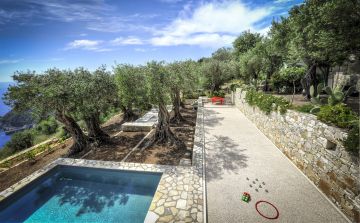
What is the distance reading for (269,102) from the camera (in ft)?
34.8

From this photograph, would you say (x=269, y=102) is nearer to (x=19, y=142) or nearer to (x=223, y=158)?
(x=223, y=158)

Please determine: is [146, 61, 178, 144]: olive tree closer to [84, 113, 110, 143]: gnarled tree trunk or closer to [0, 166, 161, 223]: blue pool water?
[0, 166, 161, 223]: blue pool water

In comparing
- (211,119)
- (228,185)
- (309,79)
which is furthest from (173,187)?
(309,79)

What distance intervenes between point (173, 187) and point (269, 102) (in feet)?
26.4

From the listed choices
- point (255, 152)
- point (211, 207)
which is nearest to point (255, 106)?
point (255, 152)

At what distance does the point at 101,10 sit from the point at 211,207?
11.3 meters

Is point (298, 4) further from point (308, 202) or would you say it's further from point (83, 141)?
point (83, 141)

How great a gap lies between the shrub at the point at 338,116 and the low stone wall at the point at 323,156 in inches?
8.4

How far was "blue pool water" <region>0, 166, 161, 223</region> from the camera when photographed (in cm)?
602

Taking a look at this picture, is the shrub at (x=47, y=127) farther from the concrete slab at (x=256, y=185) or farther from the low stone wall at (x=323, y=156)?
the low stone wall at (x=323, y=156)

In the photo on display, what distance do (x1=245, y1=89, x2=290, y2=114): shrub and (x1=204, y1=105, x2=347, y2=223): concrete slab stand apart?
7.04ft

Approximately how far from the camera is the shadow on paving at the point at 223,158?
750 cm

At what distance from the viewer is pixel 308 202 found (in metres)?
5.54

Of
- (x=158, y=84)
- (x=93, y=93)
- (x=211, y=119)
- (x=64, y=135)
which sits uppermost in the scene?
(x=158, y=84)
